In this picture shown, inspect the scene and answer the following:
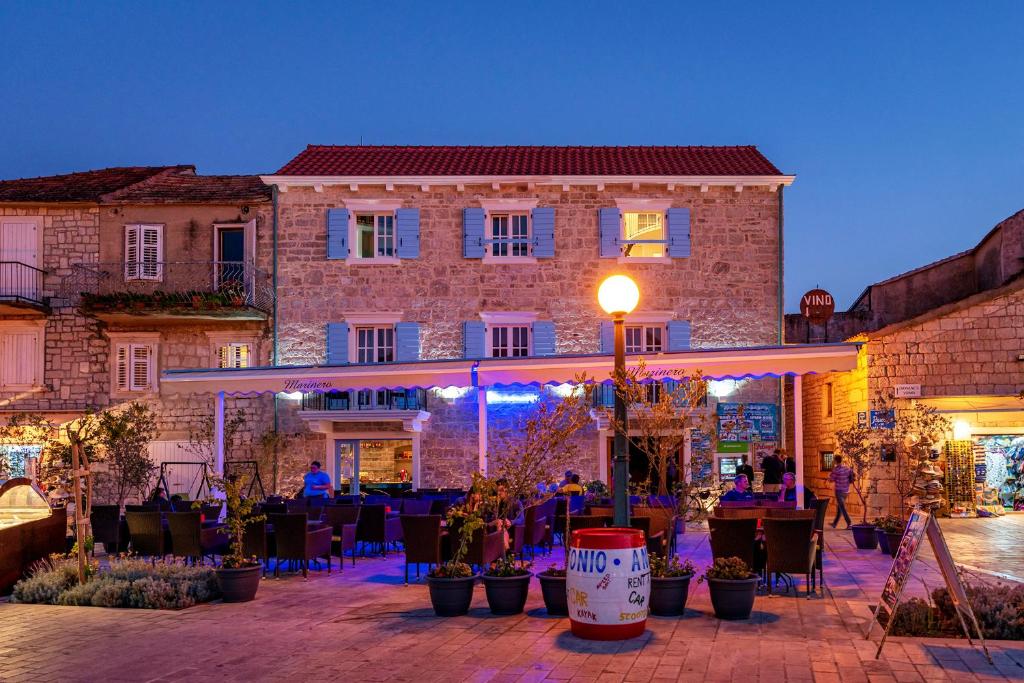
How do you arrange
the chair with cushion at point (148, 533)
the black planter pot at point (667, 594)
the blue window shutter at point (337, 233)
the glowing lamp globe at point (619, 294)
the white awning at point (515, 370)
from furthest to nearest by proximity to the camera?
the blue window shutter at point (337, 233) → the white awning at point (515, 370) → the chair with cushion at point (148, 533) → the glowing lamp globe at point (619, 294) → the black planter pot at point (667, 594)

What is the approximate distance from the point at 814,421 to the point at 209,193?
14.2m

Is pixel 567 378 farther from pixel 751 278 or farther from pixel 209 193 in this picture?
pixel 209 193

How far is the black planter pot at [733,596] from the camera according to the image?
788 cm

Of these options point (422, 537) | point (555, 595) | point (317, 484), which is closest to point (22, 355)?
point (317, 484)

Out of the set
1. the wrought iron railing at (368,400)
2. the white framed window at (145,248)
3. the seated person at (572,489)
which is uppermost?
the white framed window at (145,248)

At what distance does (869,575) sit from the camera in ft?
34.5

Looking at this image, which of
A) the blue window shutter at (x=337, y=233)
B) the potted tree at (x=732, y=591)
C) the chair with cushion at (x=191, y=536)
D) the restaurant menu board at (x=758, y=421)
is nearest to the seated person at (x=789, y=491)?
the restaurant menu board at (x=758, y=421)

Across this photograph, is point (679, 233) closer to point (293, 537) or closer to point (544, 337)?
Result: point (544, 337)

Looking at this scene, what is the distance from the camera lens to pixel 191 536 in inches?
437

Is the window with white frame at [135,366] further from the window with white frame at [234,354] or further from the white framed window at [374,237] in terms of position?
the white framed window at [374,237]

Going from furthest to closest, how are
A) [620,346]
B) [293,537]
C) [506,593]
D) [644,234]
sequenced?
[644,234] → [293,537] → [620,346] → [506,593]

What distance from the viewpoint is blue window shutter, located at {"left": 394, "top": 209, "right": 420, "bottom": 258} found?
20.0m

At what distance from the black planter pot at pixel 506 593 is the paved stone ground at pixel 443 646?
10cm

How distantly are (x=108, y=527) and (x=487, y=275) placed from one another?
9.51 meters
